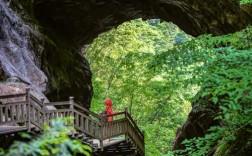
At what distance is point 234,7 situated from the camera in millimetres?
15258

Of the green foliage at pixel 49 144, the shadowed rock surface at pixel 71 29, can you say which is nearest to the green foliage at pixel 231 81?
the green foliage at pixel 49 144

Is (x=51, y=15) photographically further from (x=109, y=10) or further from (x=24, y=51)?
(x=24, y=51)

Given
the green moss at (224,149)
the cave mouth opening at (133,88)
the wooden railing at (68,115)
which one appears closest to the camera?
the green moss at (224,149)

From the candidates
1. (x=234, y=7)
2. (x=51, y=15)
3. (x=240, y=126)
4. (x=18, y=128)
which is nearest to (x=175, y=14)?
(x=234, y=7)

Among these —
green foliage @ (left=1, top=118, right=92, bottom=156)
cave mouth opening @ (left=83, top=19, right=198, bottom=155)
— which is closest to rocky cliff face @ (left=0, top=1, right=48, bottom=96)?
cave mouth opening @ (left=83, top=19, right=198, bottom=155)

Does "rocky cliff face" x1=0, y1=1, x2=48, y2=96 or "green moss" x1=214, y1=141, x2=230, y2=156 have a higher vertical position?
"rocky cliff face" x1=0, y1=1, x2=48, y2=96

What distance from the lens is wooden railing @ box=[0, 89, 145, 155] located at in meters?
9.44

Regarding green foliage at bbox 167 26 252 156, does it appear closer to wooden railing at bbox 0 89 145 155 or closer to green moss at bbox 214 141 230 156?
green moss at bbox 214 141 230 156

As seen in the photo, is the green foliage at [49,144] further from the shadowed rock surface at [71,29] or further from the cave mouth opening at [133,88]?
the cave mouth opening at [133,88]

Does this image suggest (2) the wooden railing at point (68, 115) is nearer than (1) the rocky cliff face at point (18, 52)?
Yes

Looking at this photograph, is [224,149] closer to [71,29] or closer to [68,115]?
[68,115]

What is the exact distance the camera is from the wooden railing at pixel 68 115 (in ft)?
31.0

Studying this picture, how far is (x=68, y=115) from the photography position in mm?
10930

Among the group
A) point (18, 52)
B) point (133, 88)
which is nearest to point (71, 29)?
point (133, 88)
